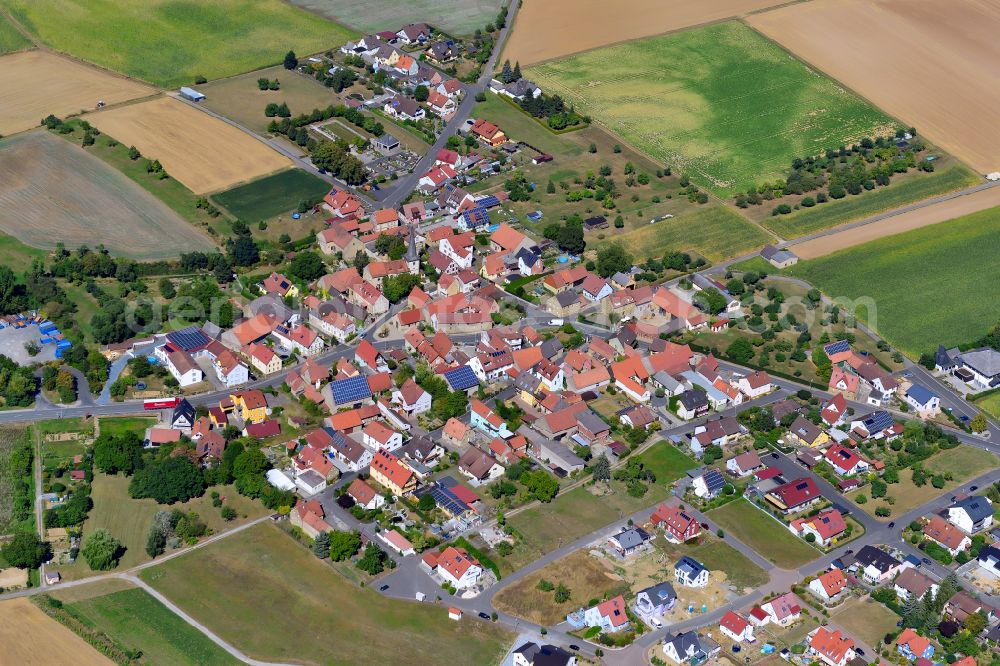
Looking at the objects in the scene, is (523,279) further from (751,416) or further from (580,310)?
(751,416)

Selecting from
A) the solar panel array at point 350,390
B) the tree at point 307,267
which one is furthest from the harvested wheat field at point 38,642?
the tree at point 307,267

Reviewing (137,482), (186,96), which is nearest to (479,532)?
(137,482)

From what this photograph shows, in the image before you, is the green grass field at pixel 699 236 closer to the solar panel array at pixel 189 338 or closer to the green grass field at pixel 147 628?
the solar panel array at pixel 189 338

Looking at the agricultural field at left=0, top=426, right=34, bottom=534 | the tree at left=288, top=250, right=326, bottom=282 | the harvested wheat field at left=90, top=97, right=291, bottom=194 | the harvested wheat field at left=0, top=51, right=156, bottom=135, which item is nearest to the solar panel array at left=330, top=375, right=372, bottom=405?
the tree at left=288, top=250, right=326, bottom=282

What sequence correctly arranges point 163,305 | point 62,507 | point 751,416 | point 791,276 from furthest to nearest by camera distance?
point 791,276, point 163,305, point 751,416, point 62,507

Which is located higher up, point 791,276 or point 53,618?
point 791,276

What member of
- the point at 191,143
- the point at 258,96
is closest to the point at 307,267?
the point at 191,143

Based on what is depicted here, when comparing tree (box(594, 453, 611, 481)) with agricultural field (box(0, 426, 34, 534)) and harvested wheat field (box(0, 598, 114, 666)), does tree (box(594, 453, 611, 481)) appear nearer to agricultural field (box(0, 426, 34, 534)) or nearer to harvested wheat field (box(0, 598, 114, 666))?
harvested wheat field (box(0, 598, 114, 666))
